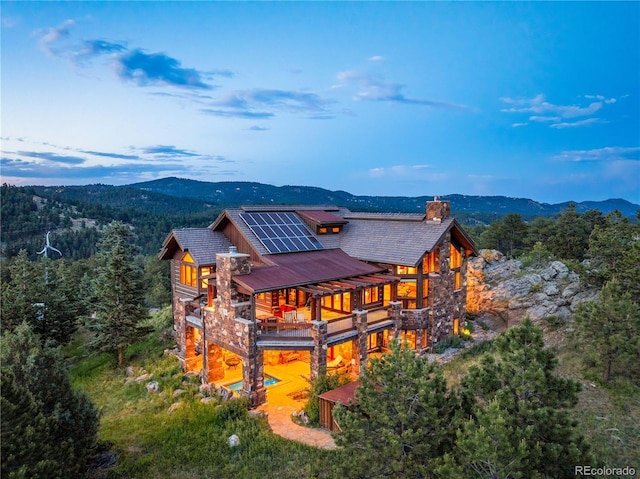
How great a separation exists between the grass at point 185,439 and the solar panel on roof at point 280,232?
25.9 feet

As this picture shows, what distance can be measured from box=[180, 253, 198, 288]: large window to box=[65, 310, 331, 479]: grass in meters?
4.66

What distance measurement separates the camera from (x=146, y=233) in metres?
86.7

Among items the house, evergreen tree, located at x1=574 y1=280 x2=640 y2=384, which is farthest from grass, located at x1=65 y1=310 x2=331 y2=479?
evergreen tree, located at x1=574 y1=280 x2=640 y2=384

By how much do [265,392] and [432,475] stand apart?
9.55 m

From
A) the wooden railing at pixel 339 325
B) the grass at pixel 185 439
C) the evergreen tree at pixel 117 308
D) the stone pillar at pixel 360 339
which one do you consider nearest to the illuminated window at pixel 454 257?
the stone pillar at pixel 360 339

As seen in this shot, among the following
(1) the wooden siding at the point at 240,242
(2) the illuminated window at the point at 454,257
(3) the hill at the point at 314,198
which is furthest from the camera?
(3) the hill at the point at 314,198

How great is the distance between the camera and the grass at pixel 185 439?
12656 millimetres

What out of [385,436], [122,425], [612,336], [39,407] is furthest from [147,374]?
[612,336]

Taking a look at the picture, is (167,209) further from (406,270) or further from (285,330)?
(285,330)

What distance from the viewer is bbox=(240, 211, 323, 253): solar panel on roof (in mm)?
21606

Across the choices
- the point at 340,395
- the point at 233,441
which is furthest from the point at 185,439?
the point at 340,395

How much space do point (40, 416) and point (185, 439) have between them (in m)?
5.66

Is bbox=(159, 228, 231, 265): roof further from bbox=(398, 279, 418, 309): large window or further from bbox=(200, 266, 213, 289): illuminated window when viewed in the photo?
bbox=(398, 279, 418, 309): large window

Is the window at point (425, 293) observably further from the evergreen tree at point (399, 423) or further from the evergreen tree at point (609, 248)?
the evergreen tree at point (399, 423)
